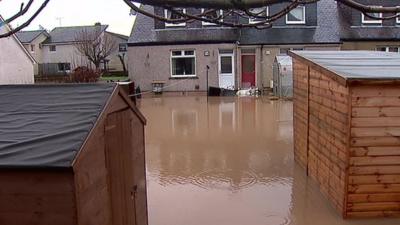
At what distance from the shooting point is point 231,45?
25.3 m

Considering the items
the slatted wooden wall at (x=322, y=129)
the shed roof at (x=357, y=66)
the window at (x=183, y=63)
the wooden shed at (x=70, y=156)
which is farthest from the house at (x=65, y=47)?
the wooden shed at (x=70, y=156)

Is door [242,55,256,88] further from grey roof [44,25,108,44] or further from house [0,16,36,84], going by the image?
grey roof [44,25,108,44]

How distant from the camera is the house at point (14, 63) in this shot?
24.2 meters

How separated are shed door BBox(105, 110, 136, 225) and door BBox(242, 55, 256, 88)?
69.7ft

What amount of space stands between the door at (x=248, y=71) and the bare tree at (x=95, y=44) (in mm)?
15781

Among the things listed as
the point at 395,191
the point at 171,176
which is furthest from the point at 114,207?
the point at 171,176

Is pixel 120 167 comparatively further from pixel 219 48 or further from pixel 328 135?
pixel 219 48

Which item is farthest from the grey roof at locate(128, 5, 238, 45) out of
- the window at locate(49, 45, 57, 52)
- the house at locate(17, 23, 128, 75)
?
the window at locate(49, 45, 57, 52)

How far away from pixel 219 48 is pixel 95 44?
17.9 meters

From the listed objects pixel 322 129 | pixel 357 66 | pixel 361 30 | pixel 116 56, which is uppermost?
pixel 361 30

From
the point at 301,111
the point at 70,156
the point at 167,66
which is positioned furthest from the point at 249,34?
the point at 70,156

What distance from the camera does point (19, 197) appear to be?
357cm

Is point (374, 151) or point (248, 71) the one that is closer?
point (374, 151)

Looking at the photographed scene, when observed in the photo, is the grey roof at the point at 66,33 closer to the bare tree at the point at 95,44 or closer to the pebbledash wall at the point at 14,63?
the bare tree at the point at 95,44
